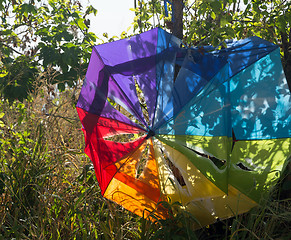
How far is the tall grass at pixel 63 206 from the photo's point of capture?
2119mm

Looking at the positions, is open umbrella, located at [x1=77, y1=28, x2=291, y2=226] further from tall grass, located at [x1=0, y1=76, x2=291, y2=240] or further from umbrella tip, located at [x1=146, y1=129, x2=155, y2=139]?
tall grass, located at [x1=0, y1=76, x2=291, y2=240]

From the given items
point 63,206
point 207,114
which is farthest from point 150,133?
point 63,206

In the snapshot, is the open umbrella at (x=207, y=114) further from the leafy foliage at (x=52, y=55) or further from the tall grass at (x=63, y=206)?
the leafy foliage at (x=52, y=55)

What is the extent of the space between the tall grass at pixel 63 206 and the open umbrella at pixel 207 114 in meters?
0.16

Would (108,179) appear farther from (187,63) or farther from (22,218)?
(187,63)

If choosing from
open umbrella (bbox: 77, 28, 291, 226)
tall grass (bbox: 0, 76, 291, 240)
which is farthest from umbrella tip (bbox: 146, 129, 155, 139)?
A: tall grass (bbox: 0, 76, 291, 240)

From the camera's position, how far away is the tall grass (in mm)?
2119

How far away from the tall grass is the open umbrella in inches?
6.1

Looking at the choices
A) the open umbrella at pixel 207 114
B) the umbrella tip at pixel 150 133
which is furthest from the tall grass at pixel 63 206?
the umbrella tip at pixel 150 133

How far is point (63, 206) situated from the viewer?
240cm

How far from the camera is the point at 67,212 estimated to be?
91.4 inches

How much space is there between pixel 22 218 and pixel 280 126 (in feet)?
6.24

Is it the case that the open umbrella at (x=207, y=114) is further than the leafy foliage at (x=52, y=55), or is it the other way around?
the leafy foliage at (x=52, y=55)

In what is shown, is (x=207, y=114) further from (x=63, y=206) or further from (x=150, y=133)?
(x=63, y=206)
